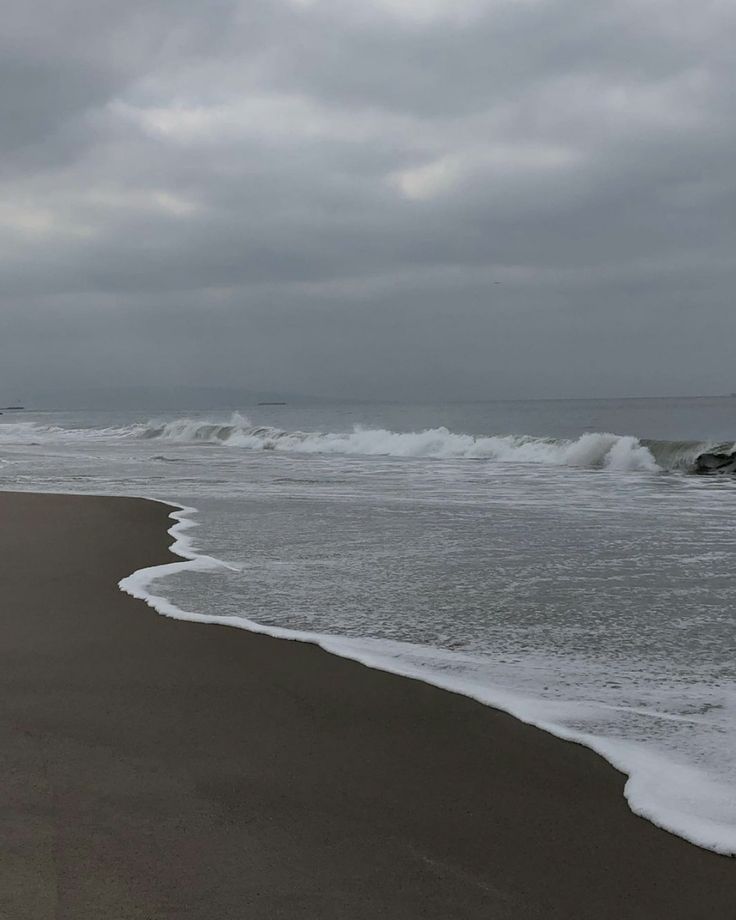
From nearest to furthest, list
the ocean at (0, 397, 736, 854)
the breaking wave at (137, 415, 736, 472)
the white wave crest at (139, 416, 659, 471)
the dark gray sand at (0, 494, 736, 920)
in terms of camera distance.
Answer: the dark gray sand at (0, 494, 736, 920)
the ocean at (0, 397, 736, 854)
the breaking wave at (137, 415, 736, 472)
the white wave crest at (139, 416, 659, 471)

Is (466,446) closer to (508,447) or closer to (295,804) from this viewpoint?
(508,447)

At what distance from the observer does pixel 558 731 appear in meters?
3.16

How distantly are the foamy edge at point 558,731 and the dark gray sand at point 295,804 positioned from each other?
6 cm

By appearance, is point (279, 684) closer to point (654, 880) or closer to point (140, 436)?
point (654, 880)

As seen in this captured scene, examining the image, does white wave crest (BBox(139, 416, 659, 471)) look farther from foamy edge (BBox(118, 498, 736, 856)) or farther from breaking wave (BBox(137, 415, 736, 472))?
foamy edge (BBox(118, 498, 736, 856))

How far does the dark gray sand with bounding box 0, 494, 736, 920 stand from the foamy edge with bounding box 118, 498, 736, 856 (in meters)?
0.06

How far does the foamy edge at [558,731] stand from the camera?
2.40 m

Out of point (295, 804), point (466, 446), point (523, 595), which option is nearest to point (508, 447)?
point (466, 446)

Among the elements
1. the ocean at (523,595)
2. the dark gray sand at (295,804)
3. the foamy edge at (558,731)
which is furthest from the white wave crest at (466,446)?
the dark gray sand at (295,804)

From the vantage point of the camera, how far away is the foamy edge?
2.40 metres

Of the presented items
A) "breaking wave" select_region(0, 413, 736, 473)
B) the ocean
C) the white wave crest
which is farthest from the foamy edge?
the white wave crest

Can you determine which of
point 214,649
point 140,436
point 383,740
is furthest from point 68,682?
point 140,436

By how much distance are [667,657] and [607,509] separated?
6.97m

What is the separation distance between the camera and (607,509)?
35.7 feet
